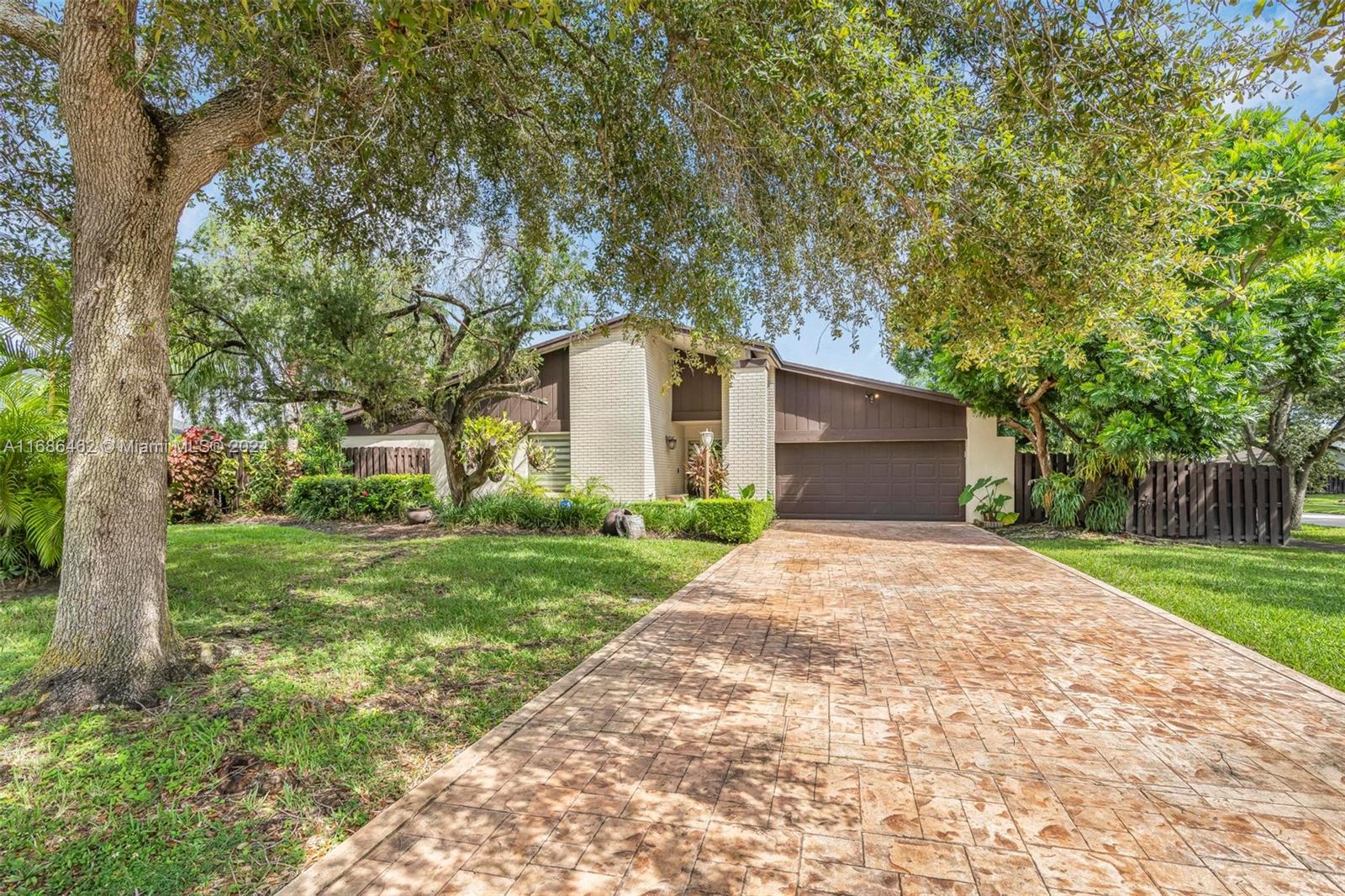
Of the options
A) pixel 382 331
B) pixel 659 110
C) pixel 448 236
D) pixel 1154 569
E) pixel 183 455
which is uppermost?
pixel 659 110

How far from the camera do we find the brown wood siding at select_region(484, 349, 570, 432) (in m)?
16.3

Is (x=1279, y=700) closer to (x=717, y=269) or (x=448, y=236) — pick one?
(x=717, y=269)

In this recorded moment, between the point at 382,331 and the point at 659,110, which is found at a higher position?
the point at 659,110

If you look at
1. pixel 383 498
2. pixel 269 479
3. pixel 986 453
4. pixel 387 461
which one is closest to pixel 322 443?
pixel 269 479

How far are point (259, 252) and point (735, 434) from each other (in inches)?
419

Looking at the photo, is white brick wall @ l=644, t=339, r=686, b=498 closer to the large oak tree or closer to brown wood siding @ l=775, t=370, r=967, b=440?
brown wood siding @ l=775, t=370, r=967, b=440

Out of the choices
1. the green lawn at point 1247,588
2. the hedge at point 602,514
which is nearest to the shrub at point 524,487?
the hedge at point 602,514

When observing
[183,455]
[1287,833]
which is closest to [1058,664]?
[1287,833]

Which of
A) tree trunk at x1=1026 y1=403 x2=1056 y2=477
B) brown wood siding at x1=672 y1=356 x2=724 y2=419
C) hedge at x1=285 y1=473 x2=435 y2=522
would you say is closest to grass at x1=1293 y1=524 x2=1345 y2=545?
tree trunk at x1=1026 y1=403 x2=1056 y2=477

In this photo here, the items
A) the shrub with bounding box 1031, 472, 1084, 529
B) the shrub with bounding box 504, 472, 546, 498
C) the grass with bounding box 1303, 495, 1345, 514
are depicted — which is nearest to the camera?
the shrub with bounding box 1031, 472, 1084, 529

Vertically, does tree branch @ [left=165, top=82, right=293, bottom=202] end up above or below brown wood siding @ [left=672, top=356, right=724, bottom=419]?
above

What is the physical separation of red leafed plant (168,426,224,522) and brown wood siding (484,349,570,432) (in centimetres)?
629

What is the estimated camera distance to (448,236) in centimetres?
764

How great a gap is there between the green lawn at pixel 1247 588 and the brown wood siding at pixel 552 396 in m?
11.2
